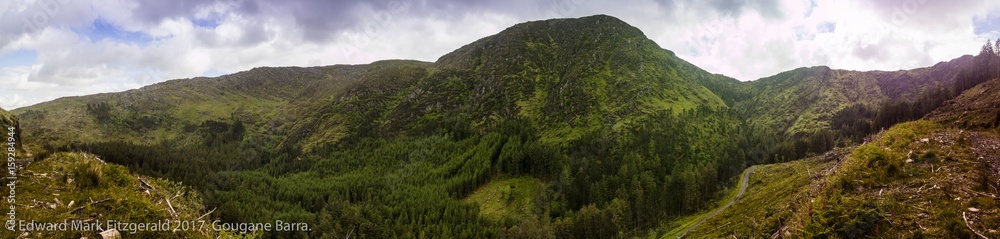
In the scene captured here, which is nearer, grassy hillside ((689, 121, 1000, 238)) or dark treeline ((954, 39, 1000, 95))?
grassy hillside ((689, 121, 1000, 238))

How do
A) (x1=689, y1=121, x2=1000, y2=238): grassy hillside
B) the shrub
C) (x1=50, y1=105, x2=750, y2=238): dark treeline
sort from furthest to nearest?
(x1=50, y1=105, x2=750, y2=238): dark treeline < (x1=689, y1=121, x2=1000, y2=238): grassy hillside < the shrub

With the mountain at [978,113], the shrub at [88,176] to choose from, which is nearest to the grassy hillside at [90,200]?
the shrub at [88,176]

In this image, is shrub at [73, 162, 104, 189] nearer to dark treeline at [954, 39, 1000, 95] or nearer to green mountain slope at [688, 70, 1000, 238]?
green mountain slope at [688, 70, 1000, 238]

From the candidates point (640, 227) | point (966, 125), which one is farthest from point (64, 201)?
point (640, 227)

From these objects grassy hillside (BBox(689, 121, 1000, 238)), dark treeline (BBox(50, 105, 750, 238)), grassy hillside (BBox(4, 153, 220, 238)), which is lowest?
dark treeline (BBox(50, 105, 750, 238))

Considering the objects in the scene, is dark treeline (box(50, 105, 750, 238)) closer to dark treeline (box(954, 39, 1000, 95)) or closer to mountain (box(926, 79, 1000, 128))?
dark treeline (box(954, 39, 1000, 95))

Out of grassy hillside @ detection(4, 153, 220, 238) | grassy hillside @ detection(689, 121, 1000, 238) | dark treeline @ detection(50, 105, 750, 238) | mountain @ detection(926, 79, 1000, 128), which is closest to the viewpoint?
grassy hillside @ detection(4, 153, 220, 238)

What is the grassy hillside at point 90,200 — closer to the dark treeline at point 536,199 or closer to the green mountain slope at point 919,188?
the green mountain slope at point 919,188

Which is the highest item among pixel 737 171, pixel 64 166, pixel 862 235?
pixel 64 166

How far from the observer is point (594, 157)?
196125 millimetres

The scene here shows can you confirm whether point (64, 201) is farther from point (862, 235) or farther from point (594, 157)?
point (594, 157)

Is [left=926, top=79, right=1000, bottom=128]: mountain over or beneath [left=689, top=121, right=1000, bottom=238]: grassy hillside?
over

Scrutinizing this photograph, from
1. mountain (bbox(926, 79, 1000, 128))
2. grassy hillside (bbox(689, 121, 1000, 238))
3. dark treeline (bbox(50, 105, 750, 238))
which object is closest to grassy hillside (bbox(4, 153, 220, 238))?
grassy hillside (bbox(689, 121, 1000, 238))

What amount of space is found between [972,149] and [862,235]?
8657 millimetres
